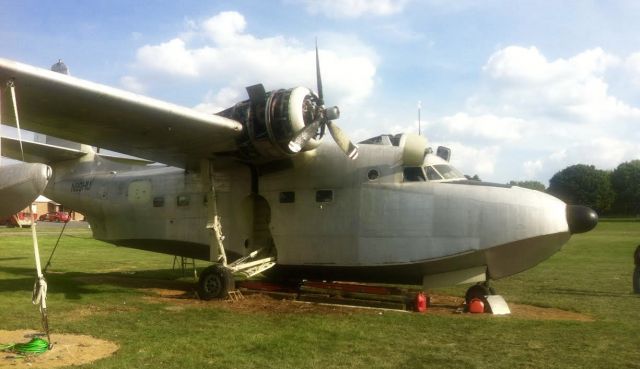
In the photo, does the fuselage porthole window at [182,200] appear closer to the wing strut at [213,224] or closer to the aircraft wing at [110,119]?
the aircraft wing at [110,119]

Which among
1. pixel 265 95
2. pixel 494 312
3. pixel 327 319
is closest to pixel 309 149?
pixel 265 95

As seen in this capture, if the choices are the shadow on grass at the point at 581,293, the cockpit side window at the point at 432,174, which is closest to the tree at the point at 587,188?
the shadow on grass at the point at 581,293

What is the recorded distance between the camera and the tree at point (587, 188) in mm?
98375

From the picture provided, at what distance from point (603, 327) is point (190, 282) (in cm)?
1021

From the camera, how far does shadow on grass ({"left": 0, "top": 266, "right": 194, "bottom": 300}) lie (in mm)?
11977

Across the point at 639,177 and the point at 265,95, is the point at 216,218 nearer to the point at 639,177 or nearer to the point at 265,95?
the point at 265,95

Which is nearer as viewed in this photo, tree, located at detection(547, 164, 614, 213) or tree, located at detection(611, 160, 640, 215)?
tree, located at detection(547, 164, 614, 213)

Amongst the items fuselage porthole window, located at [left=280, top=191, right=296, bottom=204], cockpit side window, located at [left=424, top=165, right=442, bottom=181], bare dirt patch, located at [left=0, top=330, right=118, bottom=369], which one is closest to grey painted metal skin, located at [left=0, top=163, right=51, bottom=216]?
bare dirt patch, located at [left=0, top=330, right=118, bottom=369]

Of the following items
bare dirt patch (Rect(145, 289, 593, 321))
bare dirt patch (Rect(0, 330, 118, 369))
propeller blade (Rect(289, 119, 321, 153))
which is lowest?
bare dirt patch (Rect(145, 289, 593, 321))

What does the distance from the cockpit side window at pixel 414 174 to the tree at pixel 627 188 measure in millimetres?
105240

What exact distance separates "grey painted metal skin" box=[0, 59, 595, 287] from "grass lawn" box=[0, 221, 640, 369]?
126 centimetres

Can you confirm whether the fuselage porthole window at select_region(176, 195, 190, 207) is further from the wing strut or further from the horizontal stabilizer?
the horizontal stabilizer

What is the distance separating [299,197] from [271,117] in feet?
6.74

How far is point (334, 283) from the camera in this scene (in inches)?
442
